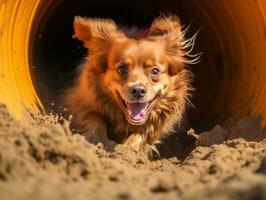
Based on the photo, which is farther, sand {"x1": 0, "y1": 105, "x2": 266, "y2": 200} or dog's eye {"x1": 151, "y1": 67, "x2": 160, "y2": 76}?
dog's eye {"x1": 151, "y1": 67, "x2": 160, "y2": 76}

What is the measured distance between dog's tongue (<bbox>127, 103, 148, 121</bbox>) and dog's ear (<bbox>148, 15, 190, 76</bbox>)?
62cm

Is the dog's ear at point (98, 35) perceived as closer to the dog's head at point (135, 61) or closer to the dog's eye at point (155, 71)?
the dog's head at point (135, 61)

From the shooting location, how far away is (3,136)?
11.4 feet

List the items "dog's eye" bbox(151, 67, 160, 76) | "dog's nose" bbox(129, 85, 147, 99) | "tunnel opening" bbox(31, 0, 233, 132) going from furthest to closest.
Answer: "tunnel opening" bbox(31, 0, 233, 132)
"dog's eye" bbox(151, 67, 160, 76)
"dog's nose" bbox(129, 85, 147, 99)

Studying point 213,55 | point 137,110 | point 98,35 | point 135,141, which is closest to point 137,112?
point 137,110

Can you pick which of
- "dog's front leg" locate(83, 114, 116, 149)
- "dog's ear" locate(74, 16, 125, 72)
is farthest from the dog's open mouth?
"dog's ear" locate(74, 16, 125, 72)

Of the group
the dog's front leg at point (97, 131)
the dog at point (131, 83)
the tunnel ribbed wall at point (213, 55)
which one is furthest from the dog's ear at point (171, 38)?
the dog's front leg at point (97, 131)

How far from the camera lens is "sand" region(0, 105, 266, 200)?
2.53 meters

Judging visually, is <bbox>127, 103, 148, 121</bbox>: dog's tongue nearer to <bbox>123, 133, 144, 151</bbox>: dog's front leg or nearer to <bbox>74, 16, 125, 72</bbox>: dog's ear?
<bbox>123, 133, 144, 151</bbox>: dog's front leg

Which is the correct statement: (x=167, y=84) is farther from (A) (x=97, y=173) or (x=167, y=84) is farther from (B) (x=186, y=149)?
(A) (x=97, y=173)

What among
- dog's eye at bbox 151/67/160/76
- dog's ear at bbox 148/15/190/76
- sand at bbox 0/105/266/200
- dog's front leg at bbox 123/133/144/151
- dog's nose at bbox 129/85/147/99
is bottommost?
sand at bbox 0/105/266/200

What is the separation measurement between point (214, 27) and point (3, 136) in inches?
139

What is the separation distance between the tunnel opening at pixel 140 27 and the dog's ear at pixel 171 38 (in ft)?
2.05

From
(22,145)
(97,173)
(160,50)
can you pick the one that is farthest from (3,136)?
(160,50)
